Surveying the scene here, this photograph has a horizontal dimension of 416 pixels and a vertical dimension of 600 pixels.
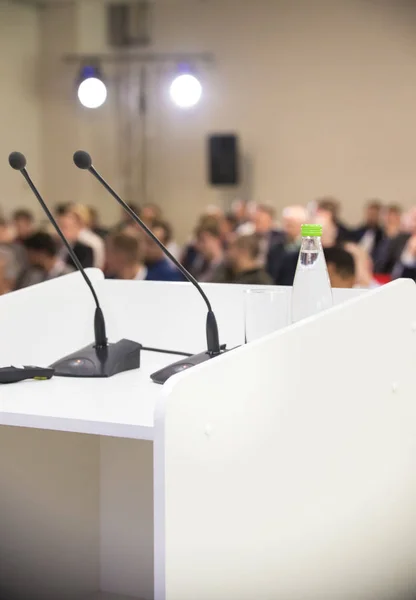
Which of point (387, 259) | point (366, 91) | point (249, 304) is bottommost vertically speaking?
point (387, 259)

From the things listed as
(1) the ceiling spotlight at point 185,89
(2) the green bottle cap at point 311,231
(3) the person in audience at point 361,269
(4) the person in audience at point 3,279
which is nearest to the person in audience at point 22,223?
(4) the person in audience at point 3,279

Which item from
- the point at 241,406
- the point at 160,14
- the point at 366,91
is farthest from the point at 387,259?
the point at 241,406

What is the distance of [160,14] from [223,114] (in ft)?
4.41

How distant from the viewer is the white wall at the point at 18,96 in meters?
10.4

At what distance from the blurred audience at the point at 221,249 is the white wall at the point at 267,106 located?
1.57 ft

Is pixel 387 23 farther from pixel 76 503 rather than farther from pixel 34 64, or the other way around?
pixel 76 503

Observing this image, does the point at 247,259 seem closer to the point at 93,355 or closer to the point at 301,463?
the point at 93,355

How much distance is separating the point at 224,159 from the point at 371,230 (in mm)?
Answer: 2094

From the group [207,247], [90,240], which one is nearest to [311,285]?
[207,247]

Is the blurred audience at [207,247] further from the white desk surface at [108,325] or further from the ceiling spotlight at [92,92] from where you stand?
the white desk surface at [108,325]

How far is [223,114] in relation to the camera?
1110 centimetres

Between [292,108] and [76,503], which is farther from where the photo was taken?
[292,108]

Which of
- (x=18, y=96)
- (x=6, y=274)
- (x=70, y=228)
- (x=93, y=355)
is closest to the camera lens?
(x=93, y=355)

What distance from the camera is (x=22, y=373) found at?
1.86 m
